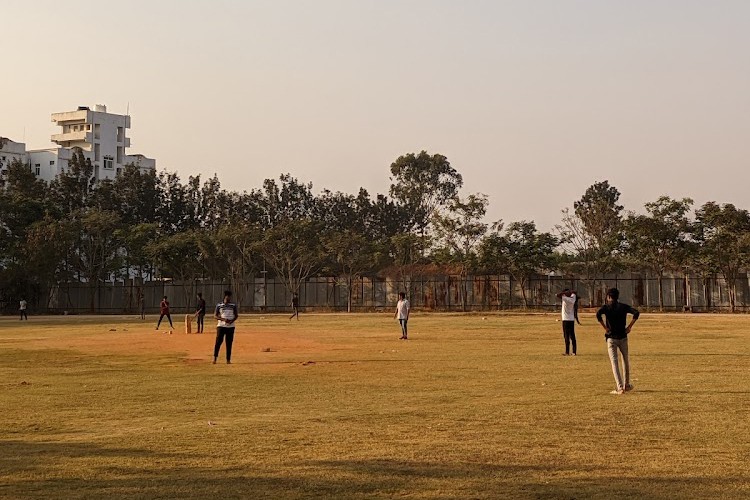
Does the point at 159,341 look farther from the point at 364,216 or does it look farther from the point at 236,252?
the point at 364,216

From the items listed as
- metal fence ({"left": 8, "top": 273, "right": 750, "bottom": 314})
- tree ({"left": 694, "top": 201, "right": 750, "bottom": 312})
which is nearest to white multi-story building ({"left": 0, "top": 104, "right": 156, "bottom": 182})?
metal fence ({"left": 8, "top": 273, "right": 750, "bottom": 314})

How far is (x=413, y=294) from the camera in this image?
8362cm

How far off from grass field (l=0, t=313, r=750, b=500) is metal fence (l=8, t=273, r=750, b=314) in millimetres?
48800

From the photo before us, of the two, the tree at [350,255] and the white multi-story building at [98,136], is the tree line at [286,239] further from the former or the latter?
the white multi-story building at [98,136]

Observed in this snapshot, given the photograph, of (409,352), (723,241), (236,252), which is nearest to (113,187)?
(236,252)

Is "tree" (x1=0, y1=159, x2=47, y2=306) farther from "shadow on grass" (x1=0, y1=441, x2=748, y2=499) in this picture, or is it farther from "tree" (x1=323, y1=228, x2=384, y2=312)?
"shadow on grass" (x1=0, y1=441, x2=748, y2=499)

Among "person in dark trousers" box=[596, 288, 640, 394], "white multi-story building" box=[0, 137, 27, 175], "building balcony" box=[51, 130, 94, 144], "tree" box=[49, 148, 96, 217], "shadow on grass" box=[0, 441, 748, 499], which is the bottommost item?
"shadow on grass" box=[0, 441, 748, 499]

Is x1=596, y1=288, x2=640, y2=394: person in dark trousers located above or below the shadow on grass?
above

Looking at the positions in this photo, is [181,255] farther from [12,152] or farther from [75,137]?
[75,137]

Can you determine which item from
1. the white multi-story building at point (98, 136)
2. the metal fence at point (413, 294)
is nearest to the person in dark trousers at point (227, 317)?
the metal fence at point (413, 294)

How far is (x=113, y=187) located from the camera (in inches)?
4099

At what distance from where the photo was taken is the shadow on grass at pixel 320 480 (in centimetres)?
897

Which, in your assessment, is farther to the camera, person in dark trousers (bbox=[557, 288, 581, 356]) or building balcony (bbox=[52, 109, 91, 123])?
building balcony (bbox=[52, 109, 91, 123])

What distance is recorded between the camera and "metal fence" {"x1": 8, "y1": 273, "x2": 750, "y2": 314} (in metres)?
73.2
